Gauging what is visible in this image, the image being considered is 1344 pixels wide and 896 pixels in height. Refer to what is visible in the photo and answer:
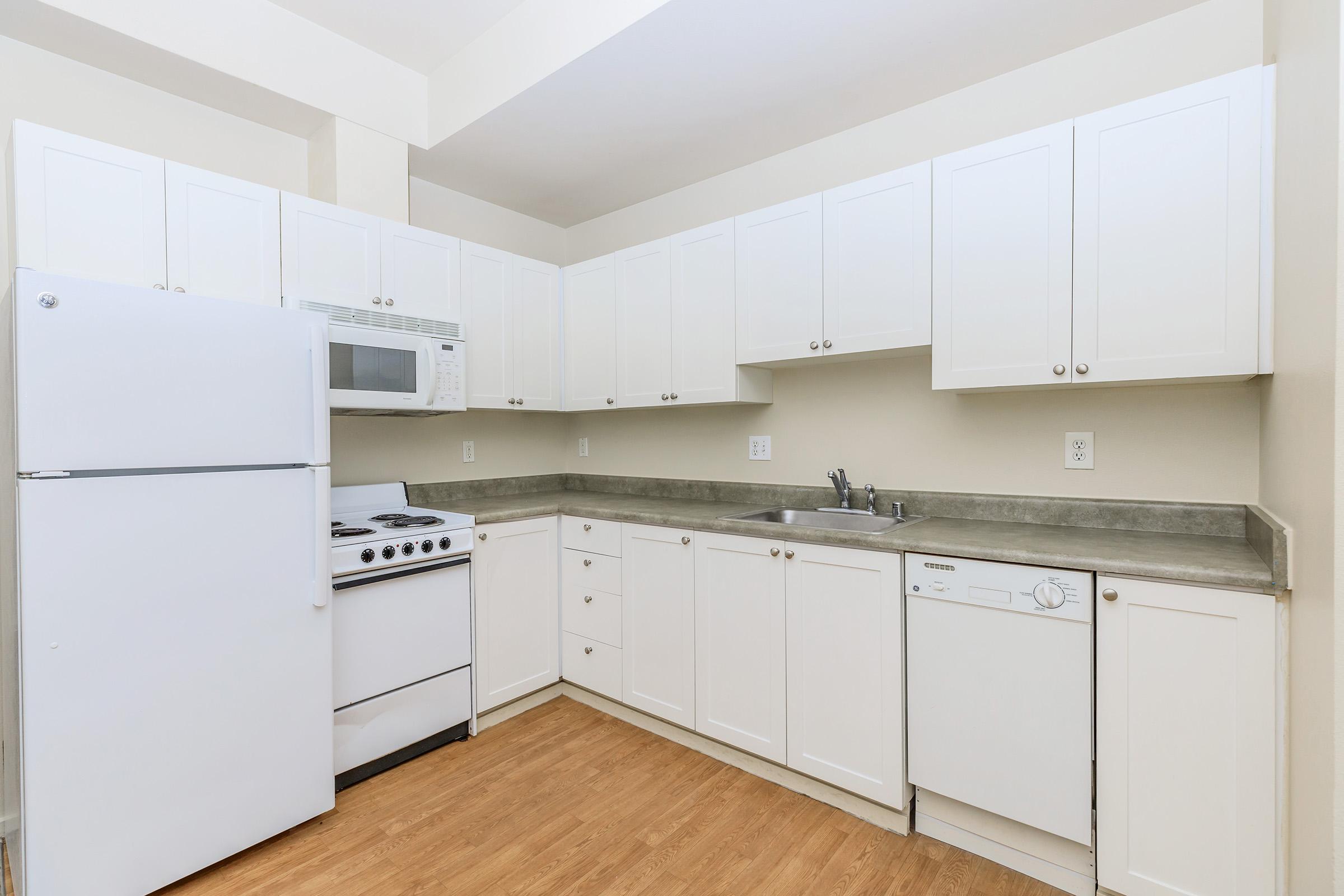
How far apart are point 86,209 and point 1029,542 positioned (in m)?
3.09

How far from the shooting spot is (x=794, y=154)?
2812 mm

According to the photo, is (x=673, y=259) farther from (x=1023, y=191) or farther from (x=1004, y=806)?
(x=1004, y=806)

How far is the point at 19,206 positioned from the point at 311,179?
114 cm

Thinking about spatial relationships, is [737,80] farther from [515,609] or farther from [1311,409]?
[515,609]

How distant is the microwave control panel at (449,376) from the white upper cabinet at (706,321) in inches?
38.8

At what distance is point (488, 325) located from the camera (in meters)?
2.97

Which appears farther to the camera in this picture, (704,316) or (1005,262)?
(704,316)

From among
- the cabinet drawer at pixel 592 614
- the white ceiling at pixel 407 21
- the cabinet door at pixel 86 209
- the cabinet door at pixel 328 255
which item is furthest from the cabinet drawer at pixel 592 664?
the white ceiling at pixel 407 21

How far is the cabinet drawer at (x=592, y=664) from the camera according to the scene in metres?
2.73

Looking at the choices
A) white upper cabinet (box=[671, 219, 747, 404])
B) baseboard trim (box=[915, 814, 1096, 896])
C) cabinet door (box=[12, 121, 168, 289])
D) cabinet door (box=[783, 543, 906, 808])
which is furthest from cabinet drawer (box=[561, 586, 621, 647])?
cabinet door (box=[12, 121, 168, 289])

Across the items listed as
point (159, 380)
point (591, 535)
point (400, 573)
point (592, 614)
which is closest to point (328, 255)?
point (159, 380)

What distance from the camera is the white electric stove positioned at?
7.10 ft

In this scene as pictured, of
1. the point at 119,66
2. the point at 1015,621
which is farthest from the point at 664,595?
the point at 119,66

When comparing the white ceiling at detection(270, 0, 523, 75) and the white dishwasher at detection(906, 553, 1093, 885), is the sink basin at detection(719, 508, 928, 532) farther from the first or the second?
the white ceiling at detection(270, 0, 523, 75)
